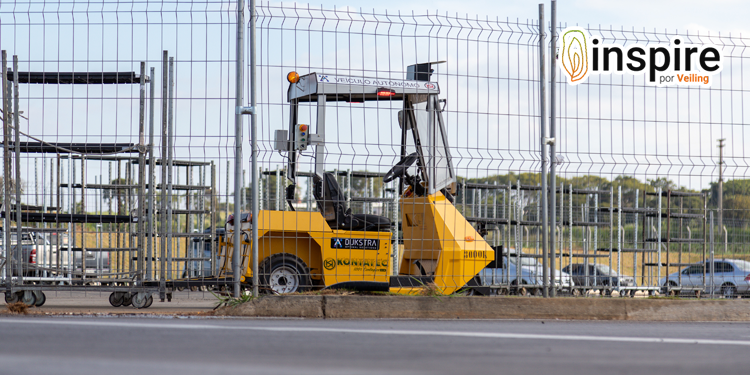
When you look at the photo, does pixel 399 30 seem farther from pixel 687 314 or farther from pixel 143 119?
pixel 687 314

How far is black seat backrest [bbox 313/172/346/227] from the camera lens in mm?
9820

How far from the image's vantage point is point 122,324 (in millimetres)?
7105

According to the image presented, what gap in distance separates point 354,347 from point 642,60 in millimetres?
5513

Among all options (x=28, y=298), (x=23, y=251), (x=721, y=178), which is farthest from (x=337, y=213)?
(x=23, y=251)

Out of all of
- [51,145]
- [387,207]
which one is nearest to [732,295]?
[387,207]

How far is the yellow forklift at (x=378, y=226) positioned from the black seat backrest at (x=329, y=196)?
12mm

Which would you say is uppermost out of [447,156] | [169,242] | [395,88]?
[395,88]

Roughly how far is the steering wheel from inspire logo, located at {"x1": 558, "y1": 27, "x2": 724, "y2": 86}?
6.82ft

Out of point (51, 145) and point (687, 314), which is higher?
point (51, 145)

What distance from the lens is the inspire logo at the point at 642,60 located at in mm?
8938

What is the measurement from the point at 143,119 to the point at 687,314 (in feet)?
22.6

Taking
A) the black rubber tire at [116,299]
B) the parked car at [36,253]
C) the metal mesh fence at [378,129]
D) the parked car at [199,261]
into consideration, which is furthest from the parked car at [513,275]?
the parked car at [36,253]

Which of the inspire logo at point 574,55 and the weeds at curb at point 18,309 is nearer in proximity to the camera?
the weeds at curb at point 18,309

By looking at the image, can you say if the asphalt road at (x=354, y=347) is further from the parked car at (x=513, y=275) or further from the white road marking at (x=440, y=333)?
the parked car at (x=513, y=275)
